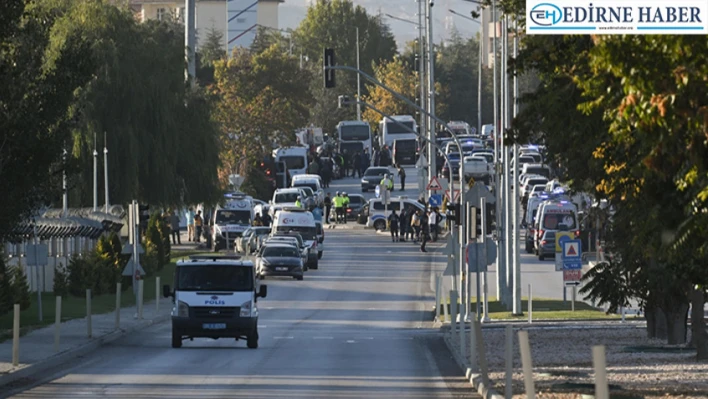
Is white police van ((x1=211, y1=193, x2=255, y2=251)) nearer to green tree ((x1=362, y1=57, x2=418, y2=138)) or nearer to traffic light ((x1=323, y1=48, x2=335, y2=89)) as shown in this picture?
traffic light ((x1=323, y1=48, x2=335, y2=89))

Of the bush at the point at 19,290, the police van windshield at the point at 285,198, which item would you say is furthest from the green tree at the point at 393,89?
the bush at the point at 19,290

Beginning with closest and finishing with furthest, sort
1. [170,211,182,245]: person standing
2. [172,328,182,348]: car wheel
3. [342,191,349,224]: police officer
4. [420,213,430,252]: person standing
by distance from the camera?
1. [172,328,182,348]: car wheel
2. [420,213,430,252]: person standing
3. [170,211,182,245]: person standing
4. [342,191,349,224]: police officer

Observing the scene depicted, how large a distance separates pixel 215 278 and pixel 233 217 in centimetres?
4029

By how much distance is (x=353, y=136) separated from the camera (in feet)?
384

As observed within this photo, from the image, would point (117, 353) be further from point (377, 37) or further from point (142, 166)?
point (377, 37)

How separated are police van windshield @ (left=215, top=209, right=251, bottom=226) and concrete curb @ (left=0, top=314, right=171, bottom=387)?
31045 mm

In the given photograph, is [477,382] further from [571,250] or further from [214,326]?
[571,250]

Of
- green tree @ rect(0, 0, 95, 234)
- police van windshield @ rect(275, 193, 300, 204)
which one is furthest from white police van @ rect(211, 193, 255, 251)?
green tree @ rect(0, 0, 95, 234)

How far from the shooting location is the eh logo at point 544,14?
1250cm

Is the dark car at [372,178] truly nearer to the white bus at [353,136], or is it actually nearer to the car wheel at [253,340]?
the white bus at [353,136]

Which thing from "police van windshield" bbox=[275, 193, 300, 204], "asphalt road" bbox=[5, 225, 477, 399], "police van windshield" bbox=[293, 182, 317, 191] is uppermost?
"police van windshield" bbox=[293, 182, 317, 191]

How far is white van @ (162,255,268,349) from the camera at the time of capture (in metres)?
32.0

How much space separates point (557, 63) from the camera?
1762cm

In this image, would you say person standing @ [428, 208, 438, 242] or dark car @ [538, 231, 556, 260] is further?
person standing @ [428, 208, 438, 242]
